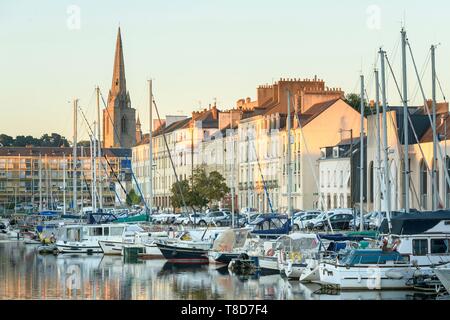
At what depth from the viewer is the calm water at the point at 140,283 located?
47844 mm

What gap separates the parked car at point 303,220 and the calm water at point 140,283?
10913 mm

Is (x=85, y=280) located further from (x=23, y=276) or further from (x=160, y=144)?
(x=160, y=144)

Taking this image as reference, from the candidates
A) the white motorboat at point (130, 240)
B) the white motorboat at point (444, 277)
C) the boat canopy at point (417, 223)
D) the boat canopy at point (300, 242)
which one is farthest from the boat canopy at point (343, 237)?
the white motorboat at point (130, 240)

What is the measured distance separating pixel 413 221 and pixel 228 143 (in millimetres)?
82510

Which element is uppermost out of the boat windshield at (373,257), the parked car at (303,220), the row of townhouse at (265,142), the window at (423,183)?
the row of townhouse at (265,142)

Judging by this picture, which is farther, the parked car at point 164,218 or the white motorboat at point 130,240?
the parked car at point 164,218

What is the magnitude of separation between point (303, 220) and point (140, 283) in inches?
1152

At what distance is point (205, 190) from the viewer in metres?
118

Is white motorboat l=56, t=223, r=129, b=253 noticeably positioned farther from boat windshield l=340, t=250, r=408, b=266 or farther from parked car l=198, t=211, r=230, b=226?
boat windshield l=340, t=250, r=408, b=266

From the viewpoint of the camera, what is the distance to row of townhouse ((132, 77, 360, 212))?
4208 inches

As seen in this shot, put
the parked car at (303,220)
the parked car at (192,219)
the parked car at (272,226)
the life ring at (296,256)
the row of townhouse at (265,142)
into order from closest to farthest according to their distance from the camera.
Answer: the life ring at (296,256) < the parked car at (272,226) < the parked car at (303,220) < the parked car at (192,219) < the row of townhouse at (265,142)

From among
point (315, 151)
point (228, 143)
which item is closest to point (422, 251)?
point (315, 151)

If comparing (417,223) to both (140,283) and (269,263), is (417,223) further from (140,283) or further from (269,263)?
(140,283)

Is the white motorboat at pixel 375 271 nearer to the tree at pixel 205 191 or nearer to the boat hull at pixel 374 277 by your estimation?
the boat hull at pixel 374 277
